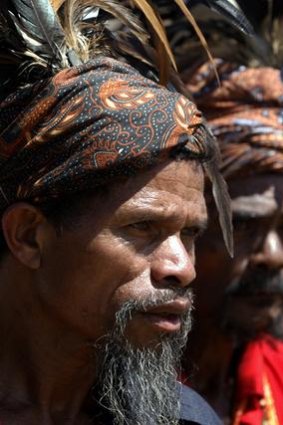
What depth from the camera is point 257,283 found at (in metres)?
5.04

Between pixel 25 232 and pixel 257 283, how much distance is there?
5.82 ft

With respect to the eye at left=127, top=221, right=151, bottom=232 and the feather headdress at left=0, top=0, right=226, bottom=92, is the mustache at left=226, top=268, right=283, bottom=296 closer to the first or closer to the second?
the feather headdress at left=0, top=0, right=226, bottom=92

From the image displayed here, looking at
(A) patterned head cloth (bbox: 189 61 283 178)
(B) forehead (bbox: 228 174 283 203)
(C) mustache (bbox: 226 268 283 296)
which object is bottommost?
(C) mustache (bbox: 226 268 283 296)

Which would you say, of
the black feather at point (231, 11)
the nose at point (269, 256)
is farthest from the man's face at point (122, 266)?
the nose at point (269, 256)

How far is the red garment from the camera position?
4.86 meters

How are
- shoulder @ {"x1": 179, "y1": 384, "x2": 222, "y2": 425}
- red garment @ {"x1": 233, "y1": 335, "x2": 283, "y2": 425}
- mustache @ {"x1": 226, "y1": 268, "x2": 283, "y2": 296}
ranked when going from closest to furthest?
shoulder @ {"x1": 179, "y1": 384, "x2": 222, "y2": 425}, red garment @ {"x1": 233, "y1": 335, "x2": 283, "y2": 425}, mustache @ {"x1": 226, "y1": 268, "x2": 283, "y2": 296}

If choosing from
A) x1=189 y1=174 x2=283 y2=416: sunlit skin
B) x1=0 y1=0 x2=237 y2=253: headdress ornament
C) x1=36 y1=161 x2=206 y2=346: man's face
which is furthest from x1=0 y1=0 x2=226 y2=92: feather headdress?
x1=189 y1=174 x2=283 y2=416: sunlit skin

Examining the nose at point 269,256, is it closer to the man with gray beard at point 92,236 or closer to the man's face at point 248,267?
the man's face at point 248,267

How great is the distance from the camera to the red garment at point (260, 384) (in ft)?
15.9

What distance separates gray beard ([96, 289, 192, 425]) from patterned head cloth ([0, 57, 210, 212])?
40 cm

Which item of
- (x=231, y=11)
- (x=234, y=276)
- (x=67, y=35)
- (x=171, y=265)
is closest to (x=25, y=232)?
(x=171, y=265)

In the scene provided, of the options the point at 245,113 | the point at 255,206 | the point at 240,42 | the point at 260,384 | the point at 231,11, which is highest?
the point at 231,11

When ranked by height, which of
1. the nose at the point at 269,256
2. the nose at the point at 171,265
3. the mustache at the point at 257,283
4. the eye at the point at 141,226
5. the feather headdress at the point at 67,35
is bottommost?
the mustache at the point at 257,283

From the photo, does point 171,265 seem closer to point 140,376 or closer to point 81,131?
point 140,376
